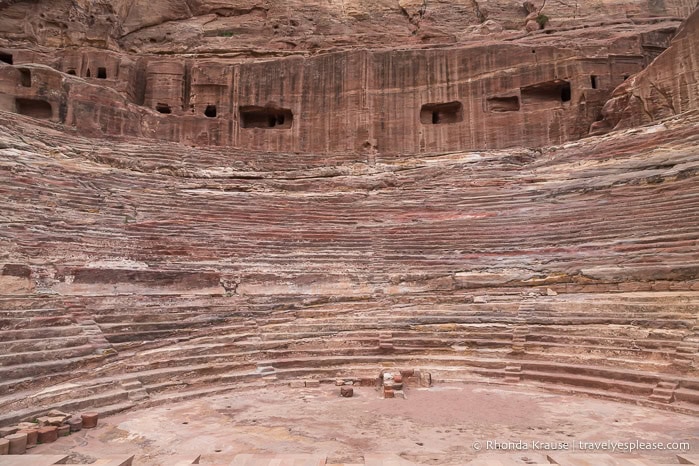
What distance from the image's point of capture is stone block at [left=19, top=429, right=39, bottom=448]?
189 inches

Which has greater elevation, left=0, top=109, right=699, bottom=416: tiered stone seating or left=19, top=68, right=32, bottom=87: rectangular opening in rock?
left=19, top=68, right=32, bottom=87: rectangular opening in rock

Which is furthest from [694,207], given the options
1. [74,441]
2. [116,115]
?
[116,115]

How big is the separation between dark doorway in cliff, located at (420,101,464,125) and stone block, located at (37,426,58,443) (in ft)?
56.5

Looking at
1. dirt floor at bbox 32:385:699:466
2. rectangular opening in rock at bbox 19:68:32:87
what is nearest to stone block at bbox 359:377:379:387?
dirt floor at bbox 32:385:699:466

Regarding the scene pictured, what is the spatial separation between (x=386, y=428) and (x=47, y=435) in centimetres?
360

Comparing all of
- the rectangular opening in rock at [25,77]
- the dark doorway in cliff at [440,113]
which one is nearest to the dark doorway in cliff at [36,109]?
the rectangular opening in rock at [25,77]

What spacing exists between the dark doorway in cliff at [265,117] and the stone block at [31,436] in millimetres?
16816

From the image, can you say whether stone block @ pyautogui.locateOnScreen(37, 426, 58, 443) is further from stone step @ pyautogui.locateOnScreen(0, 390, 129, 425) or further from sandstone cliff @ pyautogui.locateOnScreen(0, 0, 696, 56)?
sandstone cliff @ pyautogui.locateOnScreen(0, 0, 696, 56)

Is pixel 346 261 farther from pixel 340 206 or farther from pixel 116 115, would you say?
pixel 116 115

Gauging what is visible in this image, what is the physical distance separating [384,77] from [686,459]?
1788cm

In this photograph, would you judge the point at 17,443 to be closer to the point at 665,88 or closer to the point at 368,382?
the point at 368,382

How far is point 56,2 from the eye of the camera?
23953mm

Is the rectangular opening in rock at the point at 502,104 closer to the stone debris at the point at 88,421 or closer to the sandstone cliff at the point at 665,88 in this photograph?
the sandstone cliff at the point at 665,88

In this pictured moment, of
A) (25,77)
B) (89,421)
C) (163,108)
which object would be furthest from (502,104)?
(25,77)
